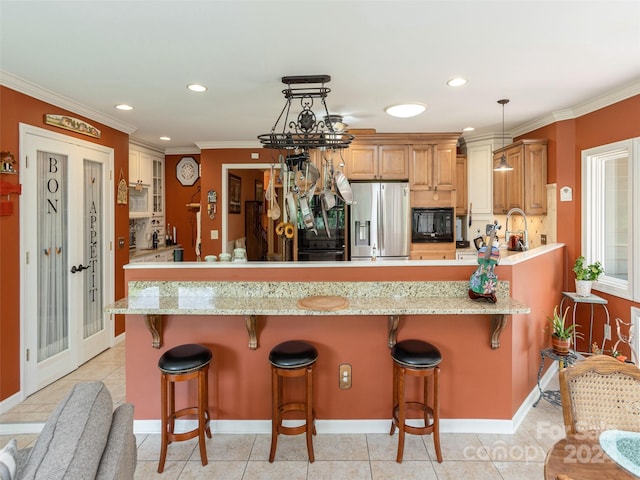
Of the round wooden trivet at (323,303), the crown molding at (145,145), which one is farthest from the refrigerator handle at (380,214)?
the crown molding at (145,145)

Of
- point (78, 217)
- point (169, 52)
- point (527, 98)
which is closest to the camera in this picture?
point (169, 52)

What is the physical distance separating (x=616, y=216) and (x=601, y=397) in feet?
9.35

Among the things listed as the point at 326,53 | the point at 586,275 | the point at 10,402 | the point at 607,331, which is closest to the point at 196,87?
the point at 326,53

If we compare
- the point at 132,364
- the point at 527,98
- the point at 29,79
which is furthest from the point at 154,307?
the point at 527,98

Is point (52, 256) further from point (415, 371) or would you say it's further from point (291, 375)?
point (415, 371)

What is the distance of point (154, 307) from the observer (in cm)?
211

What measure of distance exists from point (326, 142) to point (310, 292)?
1.05 meters

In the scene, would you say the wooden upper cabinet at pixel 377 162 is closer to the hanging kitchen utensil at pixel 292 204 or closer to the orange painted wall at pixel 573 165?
the orange painted wall at pixel 573 165

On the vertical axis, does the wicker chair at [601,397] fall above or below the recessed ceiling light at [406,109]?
below

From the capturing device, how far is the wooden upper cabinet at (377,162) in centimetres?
450

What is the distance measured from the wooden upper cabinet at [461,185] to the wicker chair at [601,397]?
3.77 metres

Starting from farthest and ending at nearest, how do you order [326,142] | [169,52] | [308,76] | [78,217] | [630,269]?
[78,217] < [630,269] < [308,76] < [326,142] < [169,52]

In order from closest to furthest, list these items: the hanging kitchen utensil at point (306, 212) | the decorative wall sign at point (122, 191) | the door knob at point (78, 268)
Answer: the hanging kitchen utensil at point (306, 212)
the door knob at point (78, 268)
the decorative wall sign at point (122, 191)

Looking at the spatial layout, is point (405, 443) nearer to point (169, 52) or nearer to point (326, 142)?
point (326, 142)
